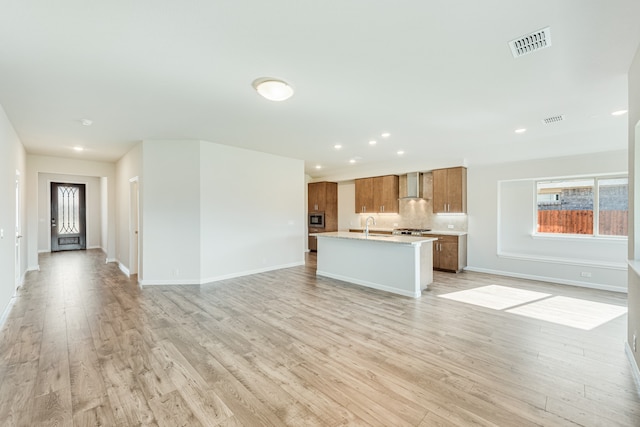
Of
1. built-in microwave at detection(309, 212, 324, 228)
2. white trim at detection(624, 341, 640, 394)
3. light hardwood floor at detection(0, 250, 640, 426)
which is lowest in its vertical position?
light hardwood floor at detection(0, 250, 640, 426)

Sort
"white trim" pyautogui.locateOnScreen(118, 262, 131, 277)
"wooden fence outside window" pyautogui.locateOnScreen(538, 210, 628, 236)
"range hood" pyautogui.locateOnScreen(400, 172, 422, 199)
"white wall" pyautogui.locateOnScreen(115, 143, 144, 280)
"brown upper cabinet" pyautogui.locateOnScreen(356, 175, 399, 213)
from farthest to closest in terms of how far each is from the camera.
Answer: "brown upper cabinet" pyautogui.locateOnScreen(356, 175, 399, 213) → "range hood" pyautogui.locateOnScreen(400, 172, 422, 199) → "white trim" pyautogui.locateOnScreen(118, 262, 131, 277) → "white wall" pyautogui.locateOnScreen(115, 143, 144, 280) → "wooden fence outside window" pyautogui.locateOnScreen(538, 210, 628, 236)

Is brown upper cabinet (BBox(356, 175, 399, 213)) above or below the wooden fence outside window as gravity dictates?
above

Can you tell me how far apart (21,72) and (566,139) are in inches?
306

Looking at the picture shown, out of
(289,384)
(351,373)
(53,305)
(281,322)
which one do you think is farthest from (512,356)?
(53,305)

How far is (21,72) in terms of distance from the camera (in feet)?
8.78

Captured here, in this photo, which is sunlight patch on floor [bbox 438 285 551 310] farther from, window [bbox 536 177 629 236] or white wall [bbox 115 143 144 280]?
white wall [bbox 115 143 144 280]

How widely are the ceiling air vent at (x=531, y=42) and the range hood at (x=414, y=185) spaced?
513cm

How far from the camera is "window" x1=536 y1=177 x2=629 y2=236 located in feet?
16.7

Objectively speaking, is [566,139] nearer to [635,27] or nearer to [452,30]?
[635,27]

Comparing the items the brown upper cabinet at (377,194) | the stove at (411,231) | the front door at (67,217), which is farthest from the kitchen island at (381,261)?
the front door at (67,217)

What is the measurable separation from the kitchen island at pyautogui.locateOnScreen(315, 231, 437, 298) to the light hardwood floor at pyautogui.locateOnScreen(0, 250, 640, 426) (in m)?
0.45

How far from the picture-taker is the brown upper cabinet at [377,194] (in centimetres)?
788

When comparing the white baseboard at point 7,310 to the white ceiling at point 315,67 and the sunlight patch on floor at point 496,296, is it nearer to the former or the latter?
the white ceiling at point 315,67

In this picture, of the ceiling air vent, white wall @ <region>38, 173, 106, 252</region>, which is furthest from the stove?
white wall @ <region>38, 173, 106, 252</region>
